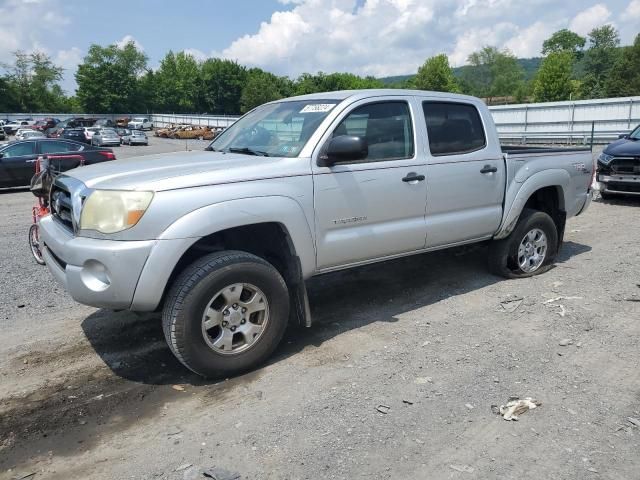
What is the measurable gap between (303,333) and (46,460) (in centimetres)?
214

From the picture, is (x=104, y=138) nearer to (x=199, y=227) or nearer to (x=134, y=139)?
(x=134, y=139)

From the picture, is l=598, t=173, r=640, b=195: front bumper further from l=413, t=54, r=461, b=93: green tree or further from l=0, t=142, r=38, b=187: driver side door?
l=413, t=54, r=461, b=93: green tree

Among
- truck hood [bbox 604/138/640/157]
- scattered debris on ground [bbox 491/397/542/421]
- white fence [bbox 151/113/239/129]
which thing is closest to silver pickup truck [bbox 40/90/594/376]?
scattered debris on ground [bbox 491/397/542/421]

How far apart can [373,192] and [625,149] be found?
815cm

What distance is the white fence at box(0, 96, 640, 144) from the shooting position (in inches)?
1003

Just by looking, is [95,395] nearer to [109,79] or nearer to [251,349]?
[251,349]

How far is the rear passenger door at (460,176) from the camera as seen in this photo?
4.77 metres

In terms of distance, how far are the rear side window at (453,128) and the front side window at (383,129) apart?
0.26 meters

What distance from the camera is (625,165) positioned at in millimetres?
10234

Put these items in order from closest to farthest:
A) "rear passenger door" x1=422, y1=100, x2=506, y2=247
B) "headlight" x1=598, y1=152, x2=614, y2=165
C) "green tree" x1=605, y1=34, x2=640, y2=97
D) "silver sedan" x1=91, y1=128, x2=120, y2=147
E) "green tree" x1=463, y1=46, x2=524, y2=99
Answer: "rear passenger door" x1=422, y1=100, x2=506, y2=247
"headlight" x1=598, y1=152, x2=614, y2=165
"silver sedan" x1=91, y1=128, x2=120, y2=147
"green tree" x1=605, y1=34, x2=640, y2=97
"green tree" x1=463, y1=46, x2=524, y2=99

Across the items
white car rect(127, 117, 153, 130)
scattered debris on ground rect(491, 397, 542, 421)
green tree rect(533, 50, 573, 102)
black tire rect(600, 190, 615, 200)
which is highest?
green tree rect(533, 50, 573, 102)

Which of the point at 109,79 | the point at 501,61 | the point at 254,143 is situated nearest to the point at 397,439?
the point at 254,143

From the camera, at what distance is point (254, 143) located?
4488 mm

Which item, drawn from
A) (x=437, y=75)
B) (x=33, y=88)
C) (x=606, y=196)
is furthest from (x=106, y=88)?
(x=606, y=196)
